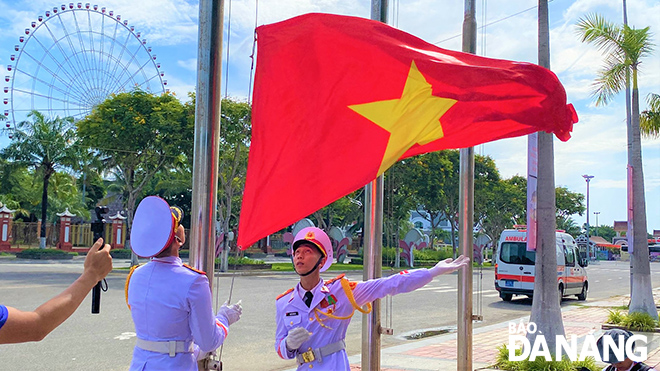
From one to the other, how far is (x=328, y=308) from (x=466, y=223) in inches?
137

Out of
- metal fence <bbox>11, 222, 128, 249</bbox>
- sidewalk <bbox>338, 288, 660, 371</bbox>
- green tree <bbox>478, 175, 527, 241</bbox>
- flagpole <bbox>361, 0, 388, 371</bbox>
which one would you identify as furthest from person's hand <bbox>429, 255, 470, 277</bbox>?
green tree <bbox>478, 175, 527, 241</bbox>

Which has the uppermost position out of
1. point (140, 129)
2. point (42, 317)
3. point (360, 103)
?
point (140, 129)

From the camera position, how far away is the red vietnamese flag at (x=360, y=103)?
4051mm

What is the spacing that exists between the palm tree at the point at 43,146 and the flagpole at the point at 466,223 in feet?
110

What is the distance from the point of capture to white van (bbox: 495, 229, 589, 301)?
60.7 feet

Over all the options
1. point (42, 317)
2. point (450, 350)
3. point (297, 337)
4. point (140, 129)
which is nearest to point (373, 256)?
point (297, 337)

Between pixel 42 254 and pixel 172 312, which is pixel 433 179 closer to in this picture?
pixel 42 254

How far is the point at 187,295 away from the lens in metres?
2.99

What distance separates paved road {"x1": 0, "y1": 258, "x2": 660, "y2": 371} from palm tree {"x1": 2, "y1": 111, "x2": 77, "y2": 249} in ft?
52.4

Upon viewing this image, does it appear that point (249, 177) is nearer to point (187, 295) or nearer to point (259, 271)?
point (187, 295)

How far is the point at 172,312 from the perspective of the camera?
2998 millimetres

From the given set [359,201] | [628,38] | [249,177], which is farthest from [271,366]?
[359,201]

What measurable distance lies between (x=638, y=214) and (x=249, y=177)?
39.1 feet

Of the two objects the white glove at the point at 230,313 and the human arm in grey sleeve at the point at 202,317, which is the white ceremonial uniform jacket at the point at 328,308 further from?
the human arm in grey sleeve at the point at 202,317
